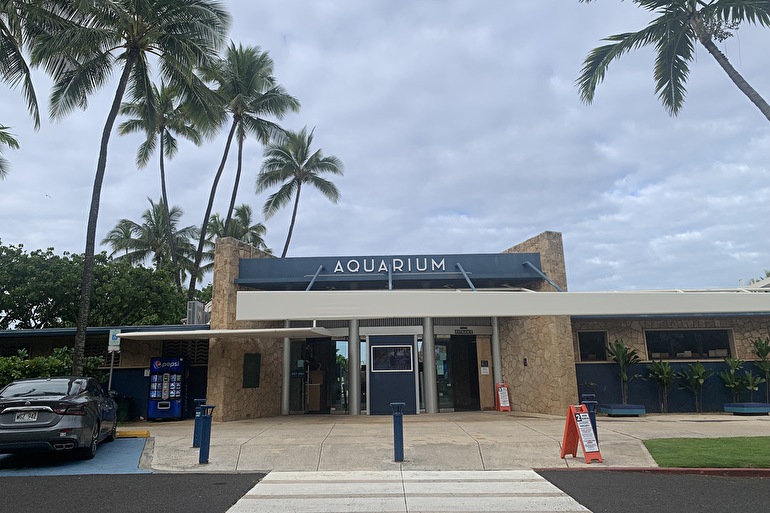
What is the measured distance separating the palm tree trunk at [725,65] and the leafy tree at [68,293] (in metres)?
25.3

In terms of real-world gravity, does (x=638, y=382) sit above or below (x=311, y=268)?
below

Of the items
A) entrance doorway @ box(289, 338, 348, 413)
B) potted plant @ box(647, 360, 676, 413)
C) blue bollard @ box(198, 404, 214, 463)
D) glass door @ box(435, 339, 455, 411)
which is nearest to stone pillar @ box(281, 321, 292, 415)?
entrance doorway @ box(289, 338, 348, 413)

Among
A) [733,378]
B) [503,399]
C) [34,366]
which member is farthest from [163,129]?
[733,378]

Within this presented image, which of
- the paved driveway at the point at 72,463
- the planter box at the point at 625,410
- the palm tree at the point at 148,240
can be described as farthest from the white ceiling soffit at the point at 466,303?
the palm tree at the point at 148,240

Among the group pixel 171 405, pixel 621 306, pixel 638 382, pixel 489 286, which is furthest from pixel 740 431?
pixel 171 405

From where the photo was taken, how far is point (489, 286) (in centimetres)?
1747

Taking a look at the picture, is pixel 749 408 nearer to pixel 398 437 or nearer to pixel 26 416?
pixel 398 437

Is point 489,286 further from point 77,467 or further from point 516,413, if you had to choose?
point 77,467

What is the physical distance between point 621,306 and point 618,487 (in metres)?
5.43

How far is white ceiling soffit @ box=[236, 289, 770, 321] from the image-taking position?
1169cm

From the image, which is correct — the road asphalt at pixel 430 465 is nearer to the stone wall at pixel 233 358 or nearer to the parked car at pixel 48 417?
the parked car at pixel 48 417

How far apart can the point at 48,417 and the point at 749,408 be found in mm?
17181

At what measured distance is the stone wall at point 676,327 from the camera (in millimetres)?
17000

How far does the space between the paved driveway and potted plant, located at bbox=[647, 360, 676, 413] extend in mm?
14174
